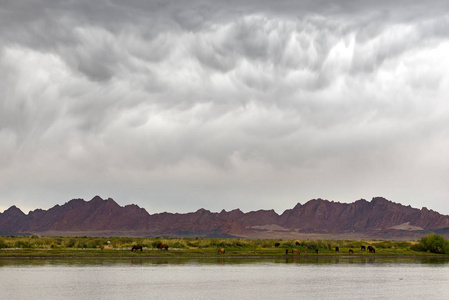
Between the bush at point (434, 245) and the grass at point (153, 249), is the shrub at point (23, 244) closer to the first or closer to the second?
the grass at point (153, 249)

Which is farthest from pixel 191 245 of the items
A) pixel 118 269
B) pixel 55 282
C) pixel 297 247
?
pixel 55 282

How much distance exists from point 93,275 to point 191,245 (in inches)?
1476

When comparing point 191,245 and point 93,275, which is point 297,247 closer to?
point 191,245

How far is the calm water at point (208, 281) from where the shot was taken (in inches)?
1404

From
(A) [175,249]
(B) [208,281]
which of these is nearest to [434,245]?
(A) [175,249]

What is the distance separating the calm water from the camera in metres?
35.7

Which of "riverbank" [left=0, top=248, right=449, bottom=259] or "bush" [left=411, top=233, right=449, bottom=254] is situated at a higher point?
"bush" [left=411, top=233, right=449, bottom=254]

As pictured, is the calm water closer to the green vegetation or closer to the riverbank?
the riverbank

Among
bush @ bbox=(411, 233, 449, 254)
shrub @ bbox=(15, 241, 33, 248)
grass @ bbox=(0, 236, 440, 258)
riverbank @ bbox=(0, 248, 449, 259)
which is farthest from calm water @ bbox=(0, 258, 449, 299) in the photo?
bush @ bbox=(411, 233, 449, 254)

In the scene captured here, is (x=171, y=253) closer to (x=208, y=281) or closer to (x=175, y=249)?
(x=175, y=249)

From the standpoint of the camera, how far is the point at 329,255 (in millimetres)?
77938

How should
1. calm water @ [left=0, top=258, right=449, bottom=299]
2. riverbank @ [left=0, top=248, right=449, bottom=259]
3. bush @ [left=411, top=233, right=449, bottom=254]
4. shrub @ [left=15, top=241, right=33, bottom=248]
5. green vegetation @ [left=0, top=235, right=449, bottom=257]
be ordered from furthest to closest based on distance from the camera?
bush @ [left=411, top=233, right=449, bottom=254], shrub @ [left=15, top=241, right=33, bottom=248], green vegetation @ [left=0, top=235, right=449, bottom=257], riverbank @ [left=0, top=248, right=449, bottom=259], calm water @ [left=0, top=258, right=449, bottom=299]

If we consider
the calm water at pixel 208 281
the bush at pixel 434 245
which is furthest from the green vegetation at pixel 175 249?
the calm water at pixel 208 281

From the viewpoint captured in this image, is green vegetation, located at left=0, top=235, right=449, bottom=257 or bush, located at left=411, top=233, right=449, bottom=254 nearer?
green vegetation, located at left=0, top=235, right=449, bottom=257
